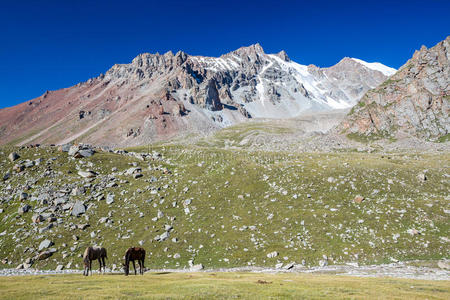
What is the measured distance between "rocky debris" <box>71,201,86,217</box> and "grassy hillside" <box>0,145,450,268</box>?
101cm

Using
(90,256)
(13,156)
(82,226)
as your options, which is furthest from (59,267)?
(13,156)

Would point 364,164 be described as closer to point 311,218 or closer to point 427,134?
point 311,218

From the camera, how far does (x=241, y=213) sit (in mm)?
45969

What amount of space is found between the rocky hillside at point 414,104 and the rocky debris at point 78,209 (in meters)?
178

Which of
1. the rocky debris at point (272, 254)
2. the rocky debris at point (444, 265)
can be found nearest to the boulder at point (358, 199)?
the rocky debris at point (444, 265)

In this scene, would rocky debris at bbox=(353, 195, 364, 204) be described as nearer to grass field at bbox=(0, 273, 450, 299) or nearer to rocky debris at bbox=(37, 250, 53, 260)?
grass field at bbox=(0, 273, 450, 299)

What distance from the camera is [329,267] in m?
32.1

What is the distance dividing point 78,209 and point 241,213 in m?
33.4

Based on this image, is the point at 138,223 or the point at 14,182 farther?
the point at 14,182

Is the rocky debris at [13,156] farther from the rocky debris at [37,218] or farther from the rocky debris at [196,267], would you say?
the rocky debris at [196,267]

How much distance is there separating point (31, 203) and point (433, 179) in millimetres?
87052

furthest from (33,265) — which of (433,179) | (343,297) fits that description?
(433,179)

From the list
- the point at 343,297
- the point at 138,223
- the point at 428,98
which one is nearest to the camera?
the point at 343,297

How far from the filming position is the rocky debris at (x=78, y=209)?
47287mm
